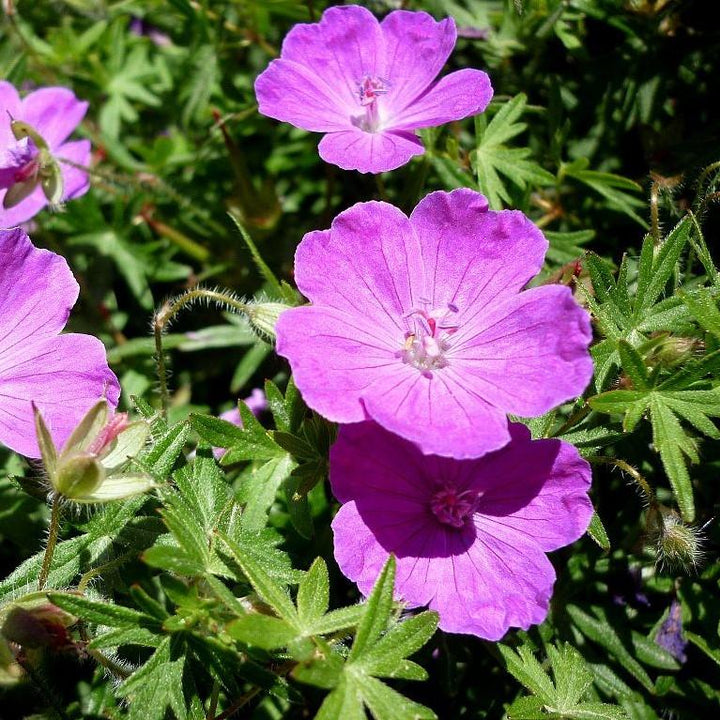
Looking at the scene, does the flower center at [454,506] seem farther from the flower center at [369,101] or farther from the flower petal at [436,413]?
the flower center at [369,101]

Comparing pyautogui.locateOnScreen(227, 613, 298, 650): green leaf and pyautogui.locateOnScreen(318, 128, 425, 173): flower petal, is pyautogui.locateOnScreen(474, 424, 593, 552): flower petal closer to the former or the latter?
pyautogui.locateOnScreen(227, 613, 298, 650): green leaf

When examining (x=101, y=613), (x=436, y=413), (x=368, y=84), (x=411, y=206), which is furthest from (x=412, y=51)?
(x=101, y=613)

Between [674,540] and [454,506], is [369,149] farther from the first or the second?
[674,540]

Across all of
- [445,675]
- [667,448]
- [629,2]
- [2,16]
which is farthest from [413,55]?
[2,16]

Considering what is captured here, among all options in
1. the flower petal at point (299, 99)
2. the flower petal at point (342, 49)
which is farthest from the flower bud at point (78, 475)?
the flower petal at point (342, 49)

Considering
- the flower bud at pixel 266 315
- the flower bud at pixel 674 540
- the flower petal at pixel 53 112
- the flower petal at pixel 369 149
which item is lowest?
the flower bud at pixel 674 540

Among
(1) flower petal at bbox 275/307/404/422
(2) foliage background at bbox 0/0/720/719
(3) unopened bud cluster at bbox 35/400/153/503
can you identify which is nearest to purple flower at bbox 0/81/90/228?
(2) foliage background at bbox 0/0/720/719
